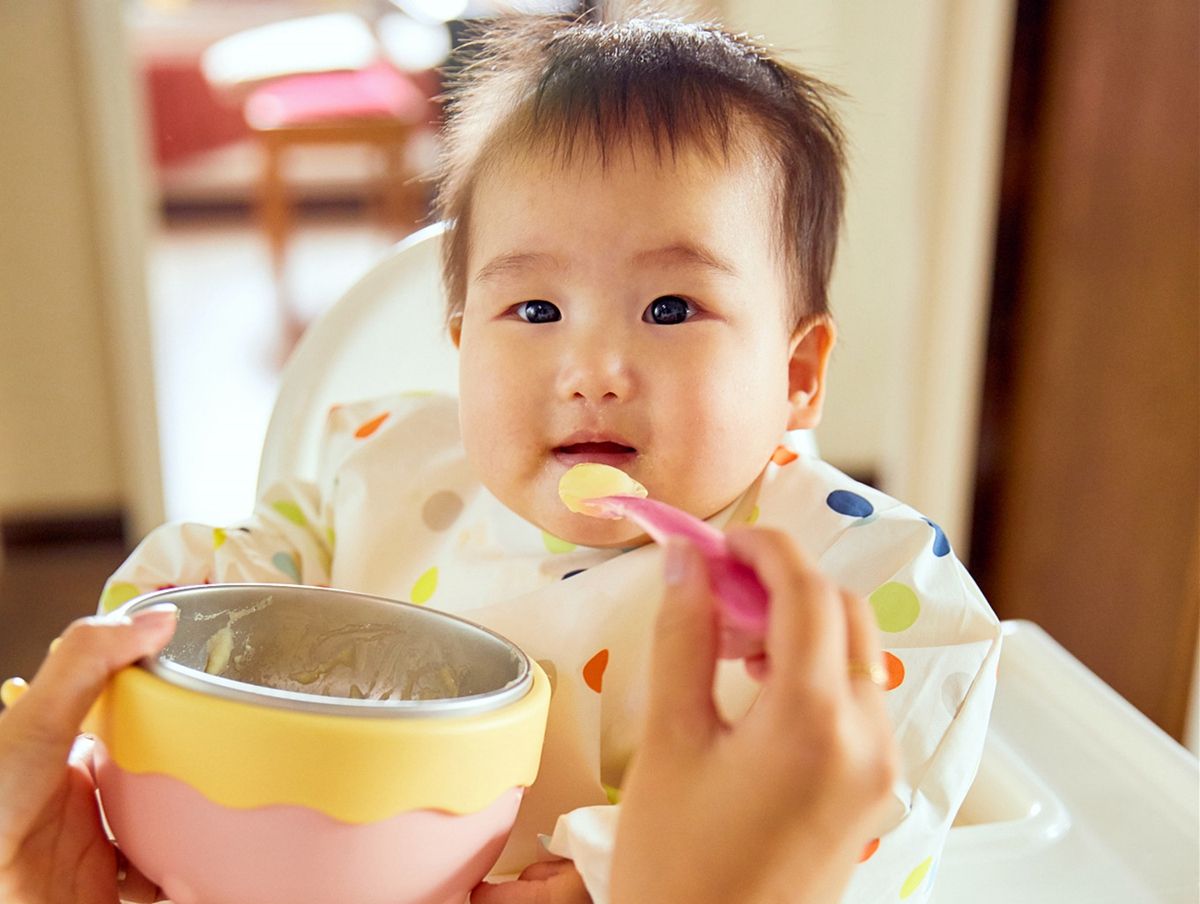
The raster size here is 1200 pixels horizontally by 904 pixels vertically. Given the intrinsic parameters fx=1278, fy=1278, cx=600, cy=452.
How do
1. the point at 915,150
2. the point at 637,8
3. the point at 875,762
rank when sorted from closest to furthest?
the point at 875,762 < the point at 637,8 < the point at 915,150

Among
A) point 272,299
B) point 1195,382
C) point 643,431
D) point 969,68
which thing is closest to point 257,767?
point 643,431

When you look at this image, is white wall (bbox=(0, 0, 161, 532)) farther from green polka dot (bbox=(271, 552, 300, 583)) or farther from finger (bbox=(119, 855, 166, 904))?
finger (bbox=(119, 855, 166, 904))

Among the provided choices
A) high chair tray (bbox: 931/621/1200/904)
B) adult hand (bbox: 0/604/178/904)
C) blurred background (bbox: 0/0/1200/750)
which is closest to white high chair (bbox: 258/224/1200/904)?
high chair tray (bbox: 931/621/1200/904)

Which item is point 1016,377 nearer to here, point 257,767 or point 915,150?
point 915,150

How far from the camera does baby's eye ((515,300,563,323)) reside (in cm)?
74

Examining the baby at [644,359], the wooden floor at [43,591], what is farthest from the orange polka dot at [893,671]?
the wooden floor at [43,591]

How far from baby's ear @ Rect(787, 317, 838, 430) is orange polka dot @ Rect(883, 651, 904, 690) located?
0.23m

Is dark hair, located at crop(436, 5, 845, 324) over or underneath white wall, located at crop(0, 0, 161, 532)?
over

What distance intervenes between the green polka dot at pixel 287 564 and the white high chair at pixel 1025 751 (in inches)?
6.6

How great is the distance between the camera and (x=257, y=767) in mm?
463

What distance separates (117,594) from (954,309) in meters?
1.61

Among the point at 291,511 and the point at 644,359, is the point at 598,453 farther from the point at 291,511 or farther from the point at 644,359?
the point at 291,511

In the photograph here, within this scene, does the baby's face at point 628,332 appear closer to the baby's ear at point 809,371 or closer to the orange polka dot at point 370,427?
the baby's ear at point 809,371

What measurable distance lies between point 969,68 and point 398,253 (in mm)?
1282
